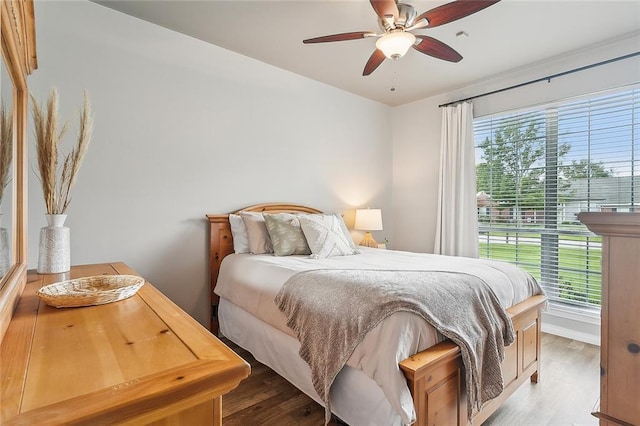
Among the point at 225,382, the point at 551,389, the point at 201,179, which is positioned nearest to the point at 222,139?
the point at 201,179

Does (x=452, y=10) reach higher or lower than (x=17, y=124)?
higher

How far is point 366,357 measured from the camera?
1.36 metres

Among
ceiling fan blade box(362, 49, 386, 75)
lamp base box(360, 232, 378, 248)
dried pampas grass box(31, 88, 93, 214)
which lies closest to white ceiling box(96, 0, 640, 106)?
ceiling fan blade box(362, 49, 386, 75)

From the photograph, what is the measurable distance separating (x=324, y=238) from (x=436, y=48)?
5.41 feet

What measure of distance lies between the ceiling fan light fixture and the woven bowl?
1923 millimetres

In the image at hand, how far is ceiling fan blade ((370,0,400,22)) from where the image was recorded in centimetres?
177

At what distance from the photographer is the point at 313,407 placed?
1873 millimetres

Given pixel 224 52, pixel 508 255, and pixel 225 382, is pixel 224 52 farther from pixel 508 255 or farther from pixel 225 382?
pixel 508 255

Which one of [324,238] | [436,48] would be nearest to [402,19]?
[436,48]

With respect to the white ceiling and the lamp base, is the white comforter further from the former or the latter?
the white ceiling

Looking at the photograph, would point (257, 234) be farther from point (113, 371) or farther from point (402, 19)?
point (113, 371)

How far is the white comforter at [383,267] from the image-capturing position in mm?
1277

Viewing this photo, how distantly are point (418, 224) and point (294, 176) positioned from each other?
1.87 metres

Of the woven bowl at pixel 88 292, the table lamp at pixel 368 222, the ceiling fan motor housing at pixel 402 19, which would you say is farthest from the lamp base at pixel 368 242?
the woven bowl at pixel 88 292
